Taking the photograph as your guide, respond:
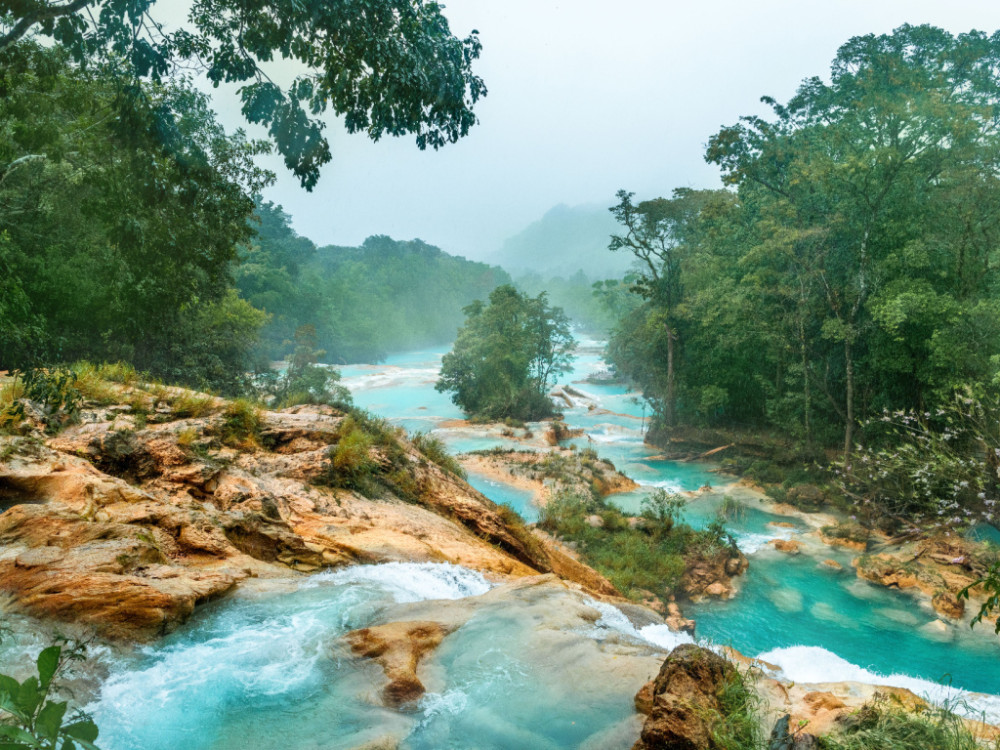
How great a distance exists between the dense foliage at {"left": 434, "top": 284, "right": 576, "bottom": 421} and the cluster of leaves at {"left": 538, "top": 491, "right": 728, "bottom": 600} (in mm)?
17915

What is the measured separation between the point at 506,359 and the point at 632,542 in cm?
2225

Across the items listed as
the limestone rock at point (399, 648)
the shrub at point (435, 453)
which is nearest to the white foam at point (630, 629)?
the limestone rock at point (399, 648)

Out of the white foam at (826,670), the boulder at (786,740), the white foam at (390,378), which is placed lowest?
the white foam at (826,670)

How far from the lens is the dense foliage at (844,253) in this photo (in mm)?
15727

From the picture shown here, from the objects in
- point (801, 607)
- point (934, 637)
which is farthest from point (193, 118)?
point (934, 637)

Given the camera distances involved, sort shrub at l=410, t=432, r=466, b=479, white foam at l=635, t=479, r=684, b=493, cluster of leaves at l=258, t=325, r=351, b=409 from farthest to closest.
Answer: cluster of leaves at l=258, t=325, r=351, b=409, white foam at l=635, t=479, r=684, b=493, shrub at l=410, t=432, r=466, b=479

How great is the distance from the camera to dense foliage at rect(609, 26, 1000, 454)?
1573cm

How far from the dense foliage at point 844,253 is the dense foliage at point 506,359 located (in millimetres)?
9242

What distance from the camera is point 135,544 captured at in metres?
4.70

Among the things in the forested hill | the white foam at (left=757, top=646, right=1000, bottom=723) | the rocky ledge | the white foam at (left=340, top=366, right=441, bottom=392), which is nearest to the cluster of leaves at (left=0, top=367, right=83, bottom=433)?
the rocky ledge

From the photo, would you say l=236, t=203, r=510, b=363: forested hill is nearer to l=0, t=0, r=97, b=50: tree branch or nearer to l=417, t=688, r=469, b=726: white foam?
l=0, t=0, r=97, b=50: tree branch

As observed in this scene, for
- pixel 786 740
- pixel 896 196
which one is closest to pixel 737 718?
pixel 786 740

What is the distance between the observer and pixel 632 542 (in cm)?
1446

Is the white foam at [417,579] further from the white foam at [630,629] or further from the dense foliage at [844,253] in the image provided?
the dense foliage at [844,253]
